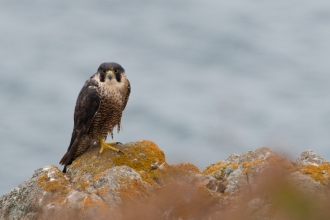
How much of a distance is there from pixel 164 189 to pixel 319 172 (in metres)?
1.23

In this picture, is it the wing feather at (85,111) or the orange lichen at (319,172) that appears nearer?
the orange lichen at (319,172)

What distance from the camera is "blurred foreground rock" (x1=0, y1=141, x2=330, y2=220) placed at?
6.05 metres

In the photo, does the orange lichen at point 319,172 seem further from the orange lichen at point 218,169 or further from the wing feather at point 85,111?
the wing feather at point 85,111

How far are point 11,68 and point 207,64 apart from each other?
29.9 m

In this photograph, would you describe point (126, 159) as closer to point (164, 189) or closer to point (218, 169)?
point (218, 169)

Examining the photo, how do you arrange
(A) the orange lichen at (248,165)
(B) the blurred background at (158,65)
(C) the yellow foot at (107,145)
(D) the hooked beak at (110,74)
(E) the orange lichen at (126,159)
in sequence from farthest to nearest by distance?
1. (B) the blurred background at (158,65)
2. (D) the hooked beak at (110,74)
3. (C) the yellow foot at (107,145)
4. (E) the orange lichen at (126,159)
5. (A) the orange lichen at (248,165)

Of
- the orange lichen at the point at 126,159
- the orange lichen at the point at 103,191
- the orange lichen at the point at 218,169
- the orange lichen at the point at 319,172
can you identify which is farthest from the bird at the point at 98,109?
the orange lichen at the point at 319,172

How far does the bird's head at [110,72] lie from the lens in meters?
9.27

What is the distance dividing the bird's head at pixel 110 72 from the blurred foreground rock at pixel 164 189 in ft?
3.87

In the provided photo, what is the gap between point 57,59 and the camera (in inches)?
5374

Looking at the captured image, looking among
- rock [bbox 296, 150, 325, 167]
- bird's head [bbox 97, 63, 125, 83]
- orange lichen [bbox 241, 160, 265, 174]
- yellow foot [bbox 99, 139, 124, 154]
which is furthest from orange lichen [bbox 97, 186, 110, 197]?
bird's head [bbox 97, 63, 125, 83]

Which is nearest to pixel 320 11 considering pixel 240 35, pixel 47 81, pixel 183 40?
pixel 240 35

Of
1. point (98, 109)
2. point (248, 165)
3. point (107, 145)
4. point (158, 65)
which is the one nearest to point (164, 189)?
point (248, 165)

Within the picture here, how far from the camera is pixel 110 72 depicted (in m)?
9.31
